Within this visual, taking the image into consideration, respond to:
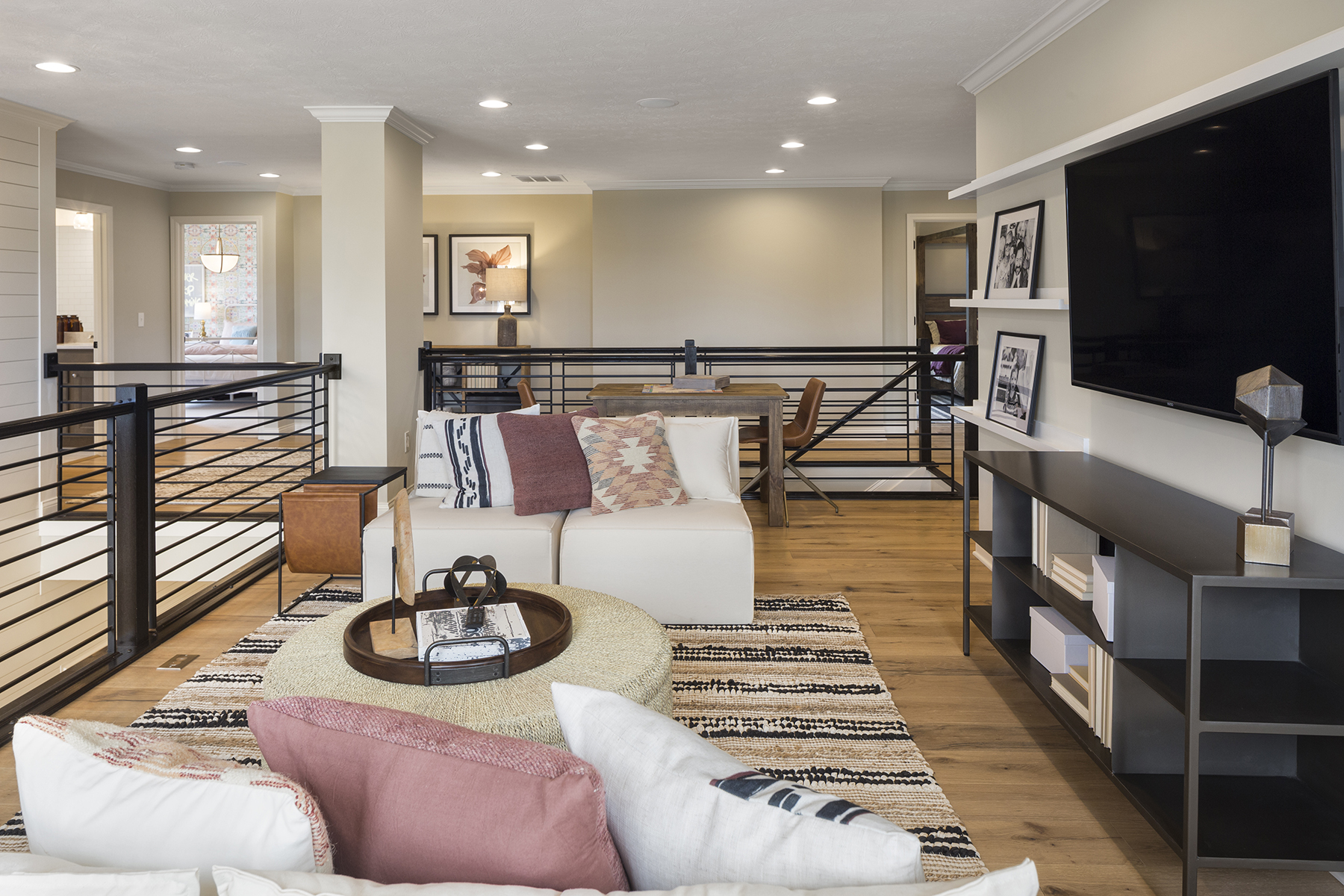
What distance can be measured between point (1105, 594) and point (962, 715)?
0.78 metres

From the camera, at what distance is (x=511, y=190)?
9102mm

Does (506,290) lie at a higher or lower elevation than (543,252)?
lower

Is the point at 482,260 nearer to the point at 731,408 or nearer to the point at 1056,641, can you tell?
the point at 731,408

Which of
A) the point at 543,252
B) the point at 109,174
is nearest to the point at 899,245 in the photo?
the point at 543,252

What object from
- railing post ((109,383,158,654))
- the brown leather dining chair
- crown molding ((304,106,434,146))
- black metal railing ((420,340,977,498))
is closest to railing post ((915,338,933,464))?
black metal railing ((420,340,977,498))

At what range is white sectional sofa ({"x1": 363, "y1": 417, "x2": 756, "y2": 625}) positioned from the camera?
3590 mm

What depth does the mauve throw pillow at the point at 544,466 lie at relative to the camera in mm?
3791

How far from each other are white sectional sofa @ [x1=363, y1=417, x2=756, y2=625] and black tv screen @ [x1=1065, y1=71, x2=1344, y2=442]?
1.45m

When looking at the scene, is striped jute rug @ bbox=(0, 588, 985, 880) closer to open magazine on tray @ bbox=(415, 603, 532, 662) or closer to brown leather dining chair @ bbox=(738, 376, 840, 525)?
open magazine on tray @ bbox=(415, 603, 532, 662)

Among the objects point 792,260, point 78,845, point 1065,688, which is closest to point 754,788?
point 78,845

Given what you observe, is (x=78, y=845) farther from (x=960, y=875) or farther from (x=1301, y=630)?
(x=1301, y=630)

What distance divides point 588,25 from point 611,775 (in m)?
3.66

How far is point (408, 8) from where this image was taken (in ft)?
12.5

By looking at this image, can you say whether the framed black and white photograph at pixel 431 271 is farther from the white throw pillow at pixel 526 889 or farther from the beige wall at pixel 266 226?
the white throw pillow at pixel 526 889
